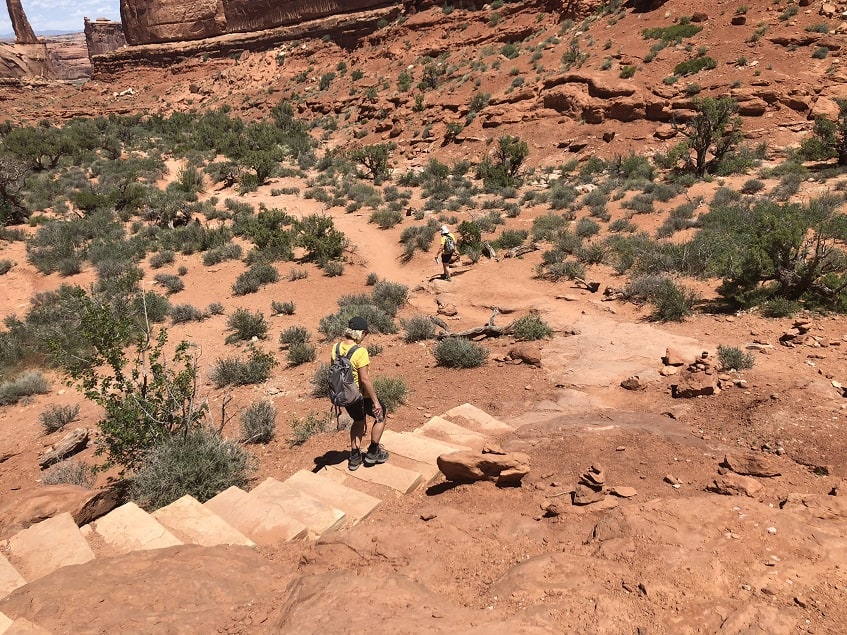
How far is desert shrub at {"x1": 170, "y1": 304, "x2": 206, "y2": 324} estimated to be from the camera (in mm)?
10438

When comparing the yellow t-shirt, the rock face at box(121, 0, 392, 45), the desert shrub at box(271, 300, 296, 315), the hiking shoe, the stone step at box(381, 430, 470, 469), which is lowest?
the desert shrub at box(271, 300, 296, 315)

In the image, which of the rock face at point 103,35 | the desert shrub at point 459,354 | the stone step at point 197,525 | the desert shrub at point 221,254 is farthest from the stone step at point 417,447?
the rock face at point 103,35

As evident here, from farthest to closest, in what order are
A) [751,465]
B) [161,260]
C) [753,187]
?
1. [753,187]
2. [161,260]
3. [751,465]

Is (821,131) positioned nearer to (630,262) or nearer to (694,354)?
(630,262)

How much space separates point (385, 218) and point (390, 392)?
37.0 feet

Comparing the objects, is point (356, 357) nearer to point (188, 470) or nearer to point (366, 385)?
point (366, 385)

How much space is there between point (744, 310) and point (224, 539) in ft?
29.6

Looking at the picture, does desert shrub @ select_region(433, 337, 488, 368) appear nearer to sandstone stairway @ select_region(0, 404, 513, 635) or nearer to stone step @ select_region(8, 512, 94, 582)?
sandstone stairway @ select_region(0, 404, 513, 635)

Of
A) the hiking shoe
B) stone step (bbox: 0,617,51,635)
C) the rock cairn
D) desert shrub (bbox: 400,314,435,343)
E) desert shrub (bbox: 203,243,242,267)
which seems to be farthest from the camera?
desert shrub (bbox: 203,243,242,267)

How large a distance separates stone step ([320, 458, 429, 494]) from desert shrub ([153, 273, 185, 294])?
911cm

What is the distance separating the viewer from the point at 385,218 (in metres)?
→ 17.0

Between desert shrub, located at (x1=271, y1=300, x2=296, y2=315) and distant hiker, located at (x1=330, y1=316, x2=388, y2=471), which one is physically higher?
distant hiker, located at (x1=330, y1=316, x2=388, y2=471)

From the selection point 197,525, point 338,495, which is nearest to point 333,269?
point 338,495

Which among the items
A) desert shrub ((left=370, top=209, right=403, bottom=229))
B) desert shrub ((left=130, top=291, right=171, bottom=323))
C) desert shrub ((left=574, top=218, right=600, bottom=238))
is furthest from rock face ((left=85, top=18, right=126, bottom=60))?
desert shrub ((left=574, top=218, right=600, bottom=238))
